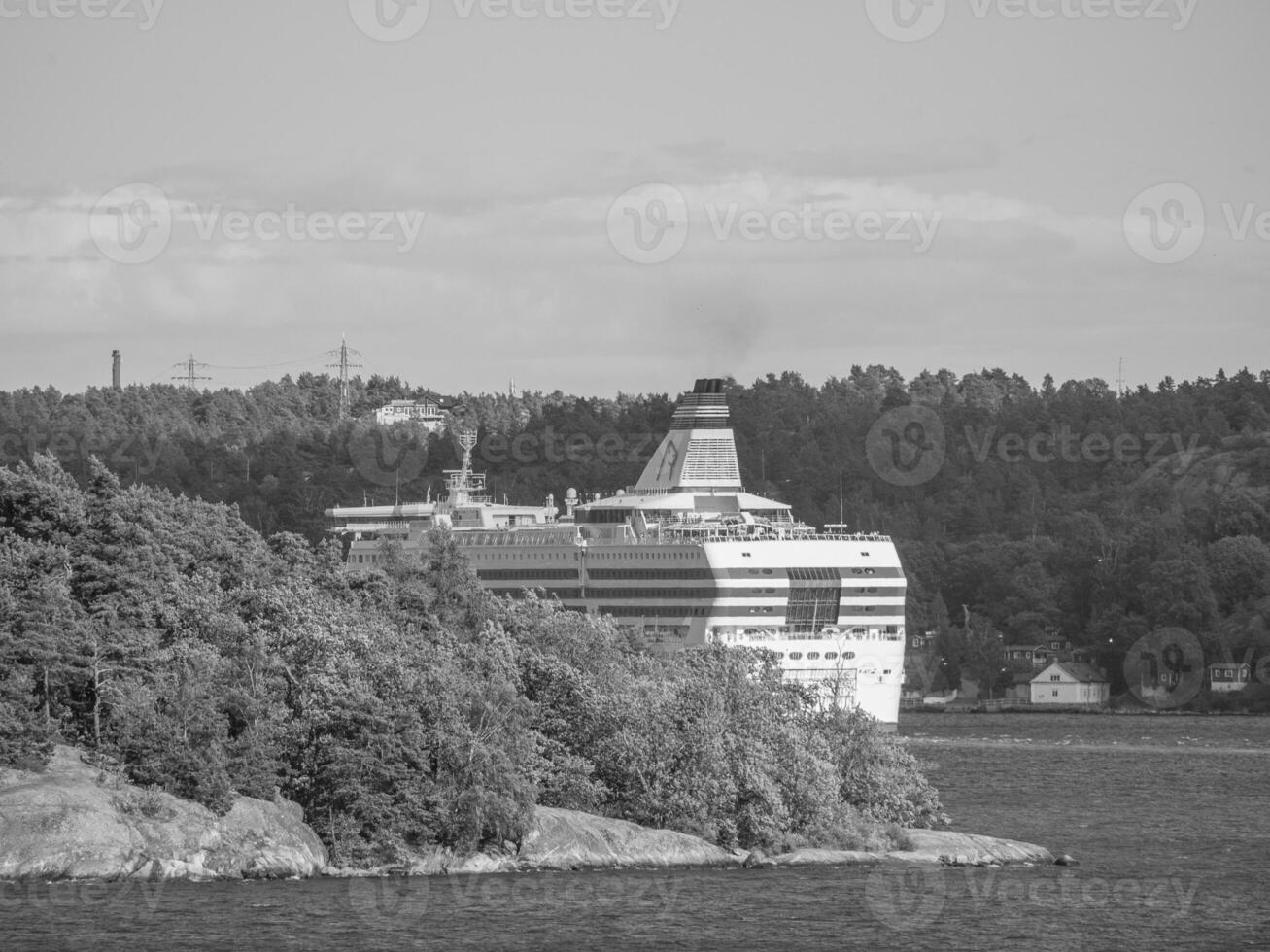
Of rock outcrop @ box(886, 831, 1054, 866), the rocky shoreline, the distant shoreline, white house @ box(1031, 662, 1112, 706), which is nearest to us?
the rocky shoreline

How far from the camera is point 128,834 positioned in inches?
2092

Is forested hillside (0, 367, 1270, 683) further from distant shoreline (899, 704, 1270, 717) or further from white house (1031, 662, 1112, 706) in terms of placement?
distant shoreline (899, 704, 1270, 717)

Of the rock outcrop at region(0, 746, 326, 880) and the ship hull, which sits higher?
the ship hull

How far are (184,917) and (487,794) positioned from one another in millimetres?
8643

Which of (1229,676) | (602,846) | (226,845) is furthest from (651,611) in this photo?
(226,845)

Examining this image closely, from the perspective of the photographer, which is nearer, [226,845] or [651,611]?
[226,845]

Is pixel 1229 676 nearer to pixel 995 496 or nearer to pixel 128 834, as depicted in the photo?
pixel 995 496

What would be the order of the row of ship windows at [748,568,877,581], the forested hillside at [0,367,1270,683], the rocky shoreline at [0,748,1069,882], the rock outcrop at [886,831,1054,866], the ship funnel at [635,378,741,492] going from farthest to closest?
the forested hillside at [0,367,1270,683]
the ship funnel at [635,378,741,492]
the row of ship windows at [748,568,877,581]
the rock outcrop at [886,831,1054,866]
the rocky shoreline at [0,748,1069,882]

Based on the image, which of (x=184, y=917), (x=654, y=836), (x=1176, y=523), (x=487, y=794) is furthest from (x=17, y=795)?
(x=1176, y=523)

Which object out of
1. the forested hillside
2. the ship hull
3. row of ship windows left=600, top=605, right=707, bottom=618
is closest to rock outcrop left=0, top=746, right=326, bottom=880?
the ship hull

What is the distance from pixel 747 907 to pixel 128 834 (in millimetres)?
12891

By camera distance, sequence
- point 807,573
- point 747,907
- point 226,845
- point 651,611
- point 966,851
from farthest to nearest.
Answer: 1. point 651,611
2. point 807,573
3. point 966,851
4. point 226,845
5. point 747,907

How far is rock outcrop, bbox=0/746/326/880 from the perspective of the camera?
52.0 m

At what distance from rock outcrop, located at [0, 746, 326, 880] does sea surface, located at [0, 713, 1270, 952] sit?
31.0 inches
